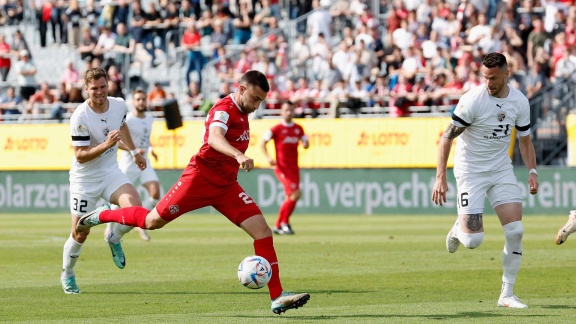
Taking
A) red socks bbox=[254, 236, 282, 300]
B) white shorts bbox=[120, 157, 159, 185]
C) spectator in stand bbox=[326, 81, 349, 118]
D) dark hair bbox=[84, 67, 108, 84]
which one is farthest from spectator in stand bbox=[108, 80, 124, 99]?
red socks bbox=[254, 236, 282, 300]

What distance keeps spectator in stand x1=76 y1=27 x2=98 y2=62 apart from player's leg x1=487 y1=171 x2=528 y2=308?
26218 mm

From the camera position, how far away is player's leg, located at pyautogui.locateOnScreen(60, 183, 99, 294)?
12.5 meters

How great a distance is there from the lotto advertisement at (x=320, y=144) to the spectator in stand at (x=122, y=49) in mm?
3933

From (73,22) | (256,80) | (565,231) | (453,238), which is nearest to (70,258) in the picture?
(256,80)

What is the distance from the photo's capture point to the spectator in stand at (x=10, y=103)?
3475 centimetres

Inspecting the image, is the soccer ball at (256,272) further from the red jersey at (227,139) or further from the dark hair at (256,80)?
the dark hair at (256,80)

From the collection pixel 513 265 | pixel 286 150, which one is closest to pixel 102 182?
pixel 513 265

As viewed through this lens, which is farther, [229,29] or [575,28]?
[229,29]

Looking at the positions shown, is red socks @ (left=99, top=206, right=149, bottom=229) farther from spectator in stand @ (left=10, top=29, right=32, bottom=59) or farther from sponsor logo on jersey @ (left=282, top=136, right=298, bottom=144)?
spectator in stand @ (left=10, top=29, right=32, bottom=59)

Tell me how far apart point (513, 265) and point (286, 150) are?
12.0m

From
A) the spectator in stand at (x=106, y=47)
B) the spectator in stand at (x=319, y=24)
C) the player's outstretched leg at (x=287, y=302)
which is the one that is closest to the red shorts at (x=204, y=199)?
the player's outstretched leg at (x=287, y=302)

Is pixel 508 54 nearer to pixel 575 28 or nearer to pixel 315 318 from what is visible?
pixel 575 28

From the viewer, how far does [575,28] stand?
2900 centimetres

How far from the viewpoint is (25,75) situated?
35.6 m
